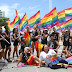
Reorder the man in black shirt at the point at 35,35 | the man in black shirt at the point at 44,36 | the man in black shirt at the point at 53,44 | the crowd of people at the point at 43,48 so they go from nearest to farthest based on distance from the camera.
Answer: the crowd of people at the point at 43,48 → the man in black shirt at the point at 53,44 → the man in black shirt at the point at 44,36 → the man in black shirt at the point at 35,35

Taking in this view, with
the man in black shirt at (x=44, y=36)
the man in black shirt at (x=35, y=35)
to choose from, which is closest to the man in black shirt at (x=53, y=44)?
the man in black shirt at (x=44, y=36)

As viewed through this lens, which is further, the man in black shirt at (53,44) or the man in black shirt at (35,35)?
the man in black shirt at (35,35)

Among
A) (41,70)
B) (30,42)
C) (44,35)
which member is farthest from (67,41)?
(41,70)

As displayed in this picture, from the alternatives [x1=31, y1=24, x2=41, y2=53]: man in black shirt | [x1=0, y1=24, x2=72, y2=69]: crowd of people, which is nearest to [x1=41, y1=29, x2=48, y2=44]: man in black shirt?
[x1=0, y1=24, x2=72, y2=69]: crowd of people

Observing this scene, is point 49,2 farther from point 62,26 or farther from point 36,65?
point 36,65

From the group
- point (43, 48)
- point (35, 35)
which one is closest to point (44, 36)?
point (35, 35)

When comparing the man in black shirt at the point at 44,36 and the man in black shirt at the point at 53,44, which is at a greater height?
the man in black shirt at the point at 44,36

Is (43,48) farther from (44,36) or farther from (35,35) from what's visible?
(35,35)

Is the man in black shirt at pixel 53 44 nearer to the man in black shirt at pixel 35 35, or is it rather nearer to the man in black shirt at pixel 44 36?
the man in black shirt at pixel 44 36

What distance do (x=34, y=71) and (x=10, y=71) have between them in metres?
0.84

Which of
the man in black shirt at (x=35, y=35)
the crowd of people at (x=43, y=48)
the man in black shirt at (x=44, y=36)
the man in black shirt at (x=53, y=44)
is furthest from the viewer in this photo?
the man in black shirt at (x=35, y=35)

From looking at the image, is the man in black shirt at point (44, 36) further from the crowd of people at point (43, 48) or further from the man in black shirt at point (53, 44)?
the man in black shirt at point (53, 44)

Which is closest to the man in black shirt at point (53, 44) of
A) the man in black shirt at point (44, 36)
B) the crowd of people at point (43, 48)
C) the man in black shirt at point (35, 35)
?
the crowd of people at point (43, 48)

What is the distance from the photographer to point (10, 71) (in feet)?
15.2
